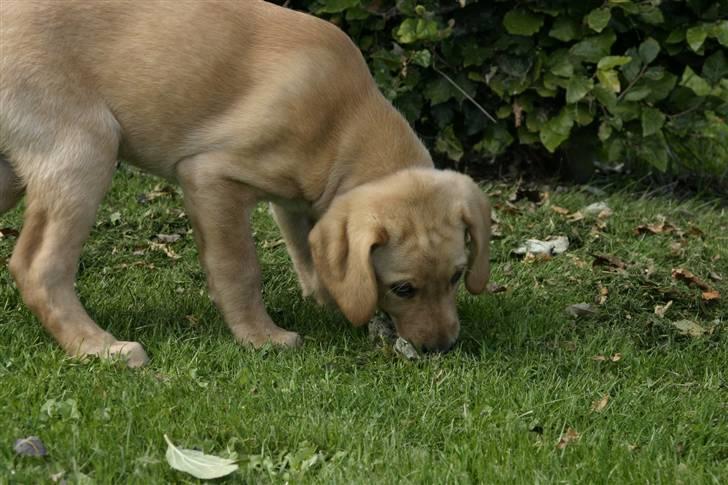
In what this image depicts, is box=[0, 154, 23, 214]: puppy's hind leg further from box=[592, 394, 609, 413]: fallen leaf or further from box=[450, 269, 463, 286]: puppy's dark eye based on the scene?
box=[592, 394, 609, 413]: fallen leaf

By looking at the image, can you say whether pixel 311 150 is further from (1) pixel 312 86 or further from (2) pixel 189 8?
(2) pixel 189 8

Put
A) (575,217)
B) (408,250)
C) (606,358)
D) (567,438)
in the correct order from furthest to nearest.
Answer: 1. (575,217)
2. (606,358)
3. (408,250)
4. (567,438)

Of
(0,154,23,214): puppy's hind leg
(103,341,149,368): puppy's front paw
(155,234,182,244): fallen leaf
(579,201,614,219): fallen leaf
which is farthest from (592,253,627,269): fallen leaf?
(0,154,23,214): puppy's hind leg

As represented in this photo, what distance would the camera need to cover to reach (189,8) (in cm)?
447

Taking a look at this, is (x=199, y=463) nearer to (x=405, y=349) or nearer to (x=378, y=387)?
(x=378, y=387)

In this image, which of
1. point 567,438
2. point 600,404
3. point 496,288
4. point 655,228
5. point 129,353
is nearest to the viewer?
point 567,438

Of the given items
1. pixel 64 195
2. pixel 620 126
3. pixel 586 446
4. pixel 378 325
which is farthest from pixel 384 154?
pixel 620 126

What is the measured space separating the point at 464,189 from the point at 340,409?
3.83 feet

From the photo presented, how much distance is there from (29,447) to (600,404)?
6.29 ft

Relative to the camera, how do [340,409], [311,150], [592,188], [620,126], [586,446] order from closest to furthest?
[586,446], [340,409], [311,150], [620,126], [592,188]

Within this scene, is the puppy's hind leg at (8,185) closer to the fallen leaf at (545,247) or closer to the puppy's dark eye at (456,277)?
the puppy's dark eye at (456,277)

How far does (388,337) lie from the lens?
445 centimetres

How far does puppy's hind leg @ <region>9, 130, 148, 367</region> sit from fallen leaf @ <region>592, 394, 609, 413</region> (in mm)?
1646

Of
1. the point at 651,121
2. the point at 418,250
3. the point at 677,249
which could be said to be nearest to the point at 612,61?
the point at 651,121
